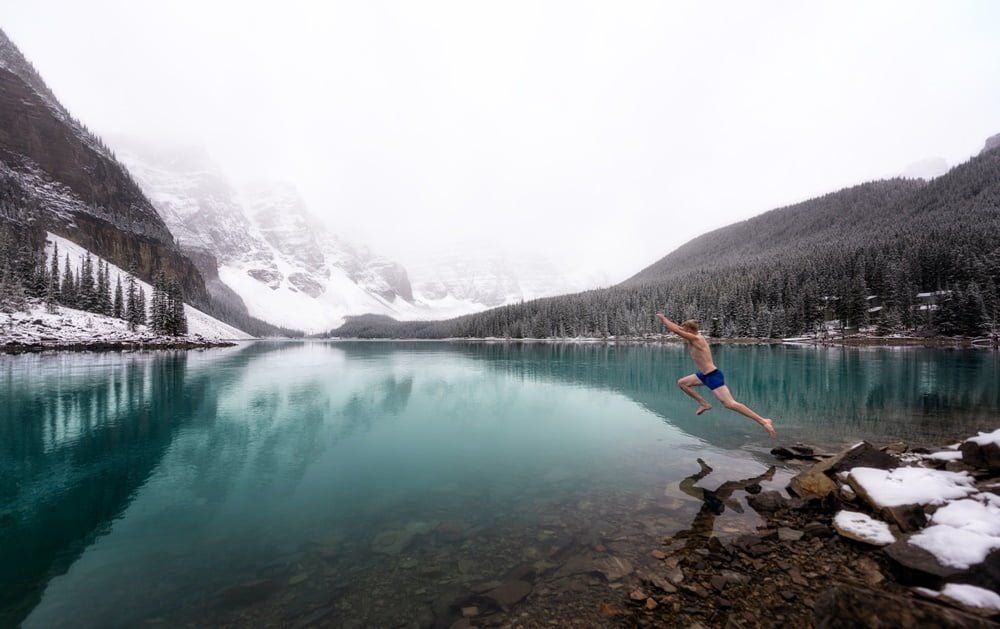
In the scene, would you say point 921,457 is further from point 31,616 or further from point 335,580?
point 31,616

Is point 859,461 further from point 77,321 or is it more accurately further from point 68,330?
point 77,321

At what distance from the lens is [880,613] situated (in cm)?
493

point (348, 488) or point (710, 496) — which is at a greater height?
point (710, 496)

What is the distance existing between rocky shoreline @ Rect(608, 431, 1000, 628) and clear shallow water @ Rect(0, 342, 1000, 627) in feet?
3.45

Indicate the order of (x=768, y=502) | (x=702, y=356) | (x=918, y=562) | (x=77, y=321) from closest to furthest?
(x=918, y=562)
(x=768, y=502)
(x=702, y=356)
(x=77, y=321)

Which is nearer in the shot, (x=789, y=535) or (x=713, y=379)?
(x=789, y=535)

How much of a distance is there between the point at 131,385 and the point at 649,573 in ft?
162

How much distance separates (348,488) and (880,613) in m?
14.2

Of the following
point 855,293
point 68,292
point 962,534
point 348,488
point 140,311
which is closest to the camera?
point 962,534

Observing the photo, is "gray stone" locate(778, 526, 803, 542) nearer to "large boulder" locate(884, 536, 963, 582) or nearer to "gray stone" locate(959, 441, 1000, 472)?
"large boulder" locate(884, 536, 963, 582)

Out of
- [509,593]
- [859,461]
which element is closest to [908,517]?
[859,461]

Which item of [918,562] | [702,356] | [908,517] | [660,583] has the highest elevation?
[702,356]

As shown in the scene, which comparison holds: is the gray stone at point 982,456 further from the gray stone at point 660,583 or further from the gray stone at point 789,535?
the gray stone at point 660,583

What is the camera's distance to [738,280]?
493ft
